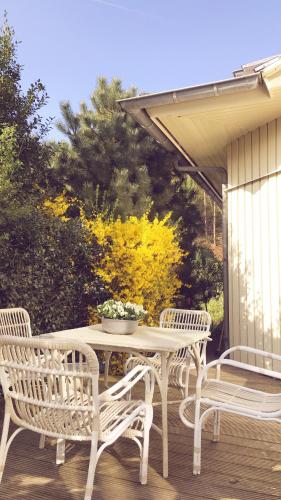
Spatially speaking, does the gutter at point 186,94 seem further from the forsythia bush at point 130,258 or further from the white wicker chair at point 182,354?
the white wicker chair at point 182,354

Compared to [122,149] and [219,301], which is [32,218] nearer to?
[122,149]

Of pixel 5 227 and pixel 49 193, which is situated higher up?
pixel 49 193

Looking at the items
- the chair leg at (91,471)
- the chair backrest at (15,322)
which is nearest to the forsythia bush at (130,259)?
the chair backrest at (15,322)

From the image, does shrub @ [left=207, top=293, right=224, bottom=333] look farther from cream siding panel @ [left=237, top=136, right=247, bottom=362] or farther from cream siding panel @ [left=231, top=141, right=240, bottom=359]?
cream siding panel @ [left=237, top=136, right=247, bottom=362]

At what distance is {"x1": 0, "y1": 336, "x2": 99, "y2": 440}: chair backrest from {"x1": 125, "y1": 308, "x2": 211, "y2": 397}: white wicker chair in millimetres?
1391

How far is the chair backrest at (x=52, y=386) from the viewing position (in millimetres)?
2277

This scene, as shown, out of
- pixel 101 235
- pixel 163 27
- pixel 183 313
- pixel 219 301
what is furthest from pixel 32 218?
pixel 163 27

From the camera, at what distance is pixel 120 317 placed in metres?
3.58

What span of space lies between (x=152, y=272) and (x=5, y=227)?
223 centimetres

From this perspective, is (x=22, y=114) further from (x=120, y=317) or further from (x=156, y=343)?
(x=156, y=343)

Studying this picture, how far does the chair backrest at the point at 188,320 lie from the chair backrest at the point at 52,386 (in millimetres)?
1959

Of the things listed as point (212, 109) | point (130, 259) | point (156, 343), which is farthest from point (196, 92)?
point (156, 343)

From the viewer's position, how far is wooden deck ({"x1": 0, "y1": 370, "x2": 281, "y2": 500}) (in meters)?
2.65

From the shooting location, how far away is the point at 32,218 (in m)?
4.86
